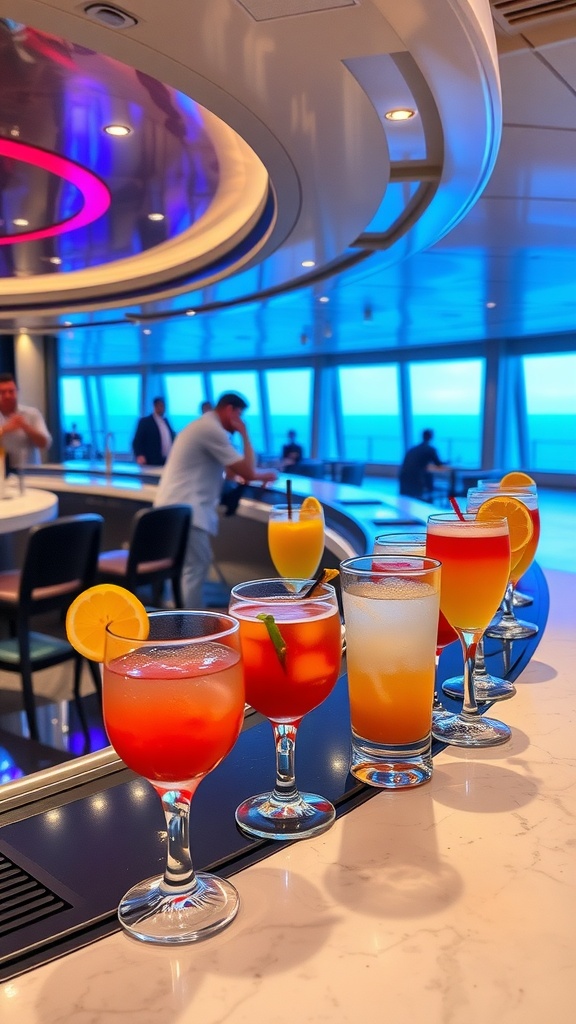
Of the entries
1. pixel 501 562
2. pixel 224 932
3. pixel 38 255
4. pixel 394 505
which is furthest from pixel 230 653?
pixel 38 255

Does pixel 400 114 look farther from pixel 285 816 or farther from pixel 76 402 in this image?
pixel 76 402

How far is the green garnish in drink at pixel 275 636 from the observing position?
80cm

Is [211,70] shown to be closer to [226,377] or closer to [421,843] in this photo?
[421,843]

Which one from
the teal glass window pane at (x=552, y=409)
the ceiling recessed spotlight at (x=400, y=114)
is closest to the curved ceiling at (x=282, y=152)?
the ceiling recessed spotlight at (x=400, y=114)

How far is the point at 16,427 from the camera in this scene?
6.31 m

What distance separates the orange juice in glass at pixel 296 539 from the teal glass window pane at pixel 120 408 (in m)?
21.9

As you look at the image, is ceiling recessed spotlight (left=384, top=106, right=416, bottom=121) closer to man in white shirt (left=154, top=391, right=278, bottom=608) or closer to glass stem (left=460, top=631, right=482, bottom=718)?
man in white shirt (left=154, top=391, right=278, bottom=608)

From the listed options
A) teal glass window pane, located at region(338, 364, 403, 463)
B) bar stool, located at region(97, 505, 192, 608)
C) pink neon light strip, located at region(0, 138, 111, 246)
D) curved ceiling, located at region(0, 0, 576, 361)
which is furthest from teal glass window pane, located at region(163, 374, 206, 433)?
bar stool, located at region(97, 505, 192, 608)

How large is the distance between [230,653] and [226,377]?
21.7 m

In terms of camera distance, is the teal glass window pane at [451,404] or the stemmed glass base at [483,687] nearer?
the stemmed glass base at [483,687]

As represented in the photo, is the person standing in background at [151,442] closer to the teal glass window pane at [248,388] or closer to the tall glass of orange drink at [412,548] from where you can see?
the tall glass of orange drink at [412,548]

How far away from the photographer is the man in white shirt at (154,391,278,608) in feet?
17.5

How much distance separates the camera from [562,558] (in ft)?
29.1

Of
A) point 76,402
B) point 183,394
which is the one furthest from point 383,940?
point 76,402
